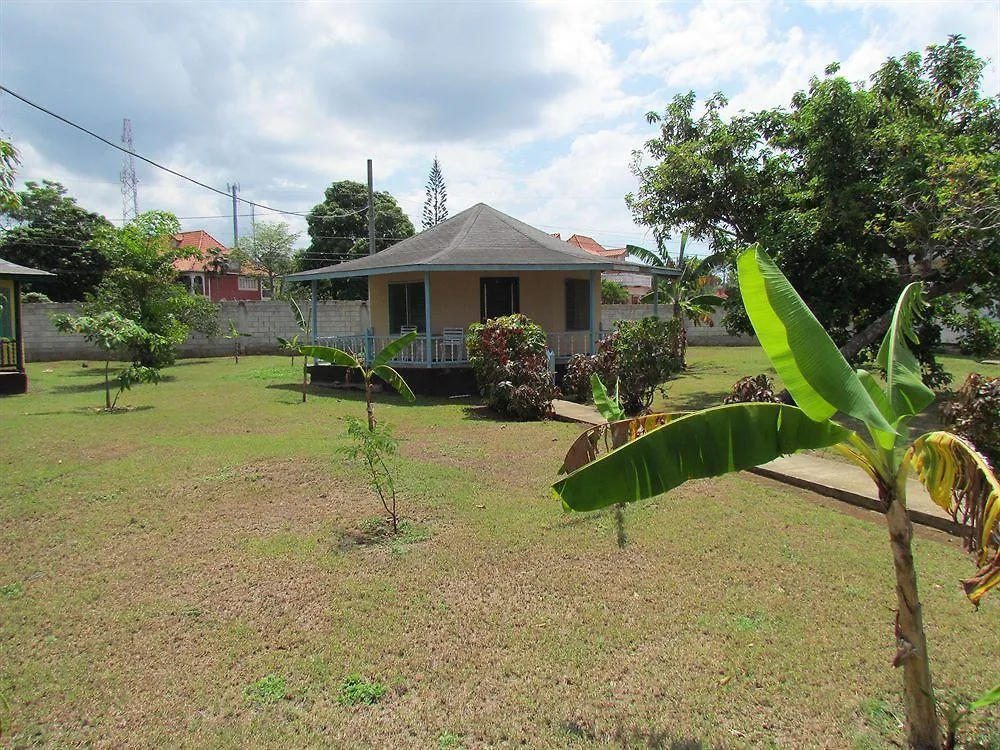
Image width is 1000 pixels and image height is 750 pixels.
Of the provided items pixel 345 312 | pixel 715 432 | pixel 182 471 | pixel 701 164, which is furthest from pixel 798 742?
pixel 345 312

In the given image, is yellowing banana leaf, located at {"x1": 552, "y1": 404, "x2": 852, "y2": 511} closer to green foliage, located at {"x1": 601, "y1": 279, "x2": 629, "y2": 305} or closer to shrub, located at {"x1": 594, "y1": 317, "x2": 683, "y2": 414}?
shrub, located at {"x1": 594, "y1": 317, "x2": 683, "y2": 414}

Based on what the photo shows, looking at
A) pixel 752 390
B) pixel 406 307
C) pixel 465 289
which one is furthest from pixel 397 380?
pixel 406 307

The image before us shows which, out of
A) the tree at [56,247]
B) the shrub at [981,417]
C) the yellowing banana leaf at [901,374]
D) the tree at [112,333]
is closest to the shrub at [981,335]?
the shrub at [981,417]

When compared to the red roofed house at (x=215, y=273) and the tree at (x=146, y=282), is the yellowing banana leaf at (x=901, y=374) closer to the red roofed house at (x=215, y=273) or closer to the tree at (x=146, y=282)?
the tree at (x=146, y=282)

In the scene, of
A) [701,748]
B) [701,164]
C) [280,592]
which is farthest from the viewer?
[701,164]

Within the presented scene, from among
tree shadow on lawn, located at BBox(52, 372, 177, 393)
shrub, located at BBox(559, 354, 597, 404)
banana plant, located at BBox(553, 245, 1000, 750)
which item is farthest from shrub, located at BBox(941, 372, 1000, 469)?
tree shadow on lawn, located at BBox(52, 372, 177, 393)

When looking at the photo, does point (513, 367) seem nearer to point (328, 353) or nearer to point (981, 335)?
point (328, 353)

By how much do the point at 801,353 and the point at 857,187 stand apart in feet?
32.5

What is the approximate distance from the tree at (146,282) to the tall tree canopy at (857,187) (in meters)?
14.2

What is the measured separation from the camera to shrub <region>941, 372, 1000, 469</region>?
7184 mm

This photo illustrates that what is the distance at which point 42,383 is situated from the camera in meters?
18.6

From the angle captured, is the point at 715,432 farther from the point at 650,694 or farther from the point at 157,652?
the point at 157,652

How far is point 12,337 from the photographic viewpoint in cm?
1730

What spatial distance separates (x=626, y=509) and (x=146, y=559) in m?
4.48
